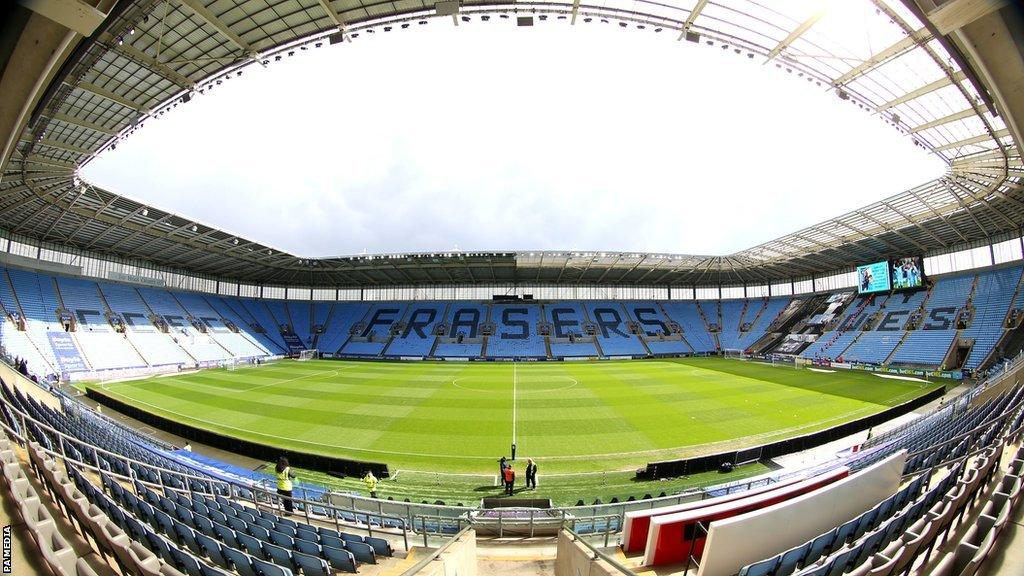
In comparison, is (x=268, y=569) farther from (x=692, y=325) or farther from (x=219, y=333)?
(x=692, y=325)

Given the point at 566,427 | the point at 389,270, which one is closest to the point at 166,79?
the point at 566,427

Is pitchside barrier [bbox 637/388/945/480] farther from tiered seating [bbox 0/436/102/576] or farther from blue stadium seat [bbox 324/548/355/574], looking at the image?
tiered seating [bbox 0/436/102/576]

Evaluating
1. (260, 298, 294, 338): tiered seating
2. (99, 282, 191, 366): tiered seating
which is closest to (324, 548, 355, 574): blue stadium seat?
(99, 282, 191, 366): tiered seating

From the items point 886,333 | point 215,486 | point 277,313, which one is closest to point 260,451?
point 215,486

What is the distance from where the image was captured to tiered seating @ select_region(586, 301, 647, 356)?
52.4 metres

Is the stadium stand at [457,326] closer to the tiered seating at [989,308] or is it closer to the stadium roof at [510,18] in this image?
the tiered seating at [989,308]

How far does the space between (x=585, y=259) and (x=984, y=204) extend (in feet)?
106

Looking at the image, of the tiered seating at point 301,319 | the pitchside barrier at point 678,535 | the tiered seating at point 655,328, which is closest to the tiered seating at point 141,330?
the tiered seating at point 301,319

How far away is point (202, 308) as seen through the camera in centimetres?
5003

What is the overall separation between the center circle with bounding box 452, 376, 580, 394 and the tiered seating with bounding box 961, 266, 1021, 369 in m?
31.6

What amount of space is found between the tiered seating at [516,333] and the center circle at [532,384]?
14.9 metres

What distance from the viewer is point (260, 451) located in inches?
648

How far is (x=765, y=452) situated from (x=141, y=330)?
5484 centimetres

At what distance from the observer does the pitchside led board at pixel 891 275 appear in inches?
1569
